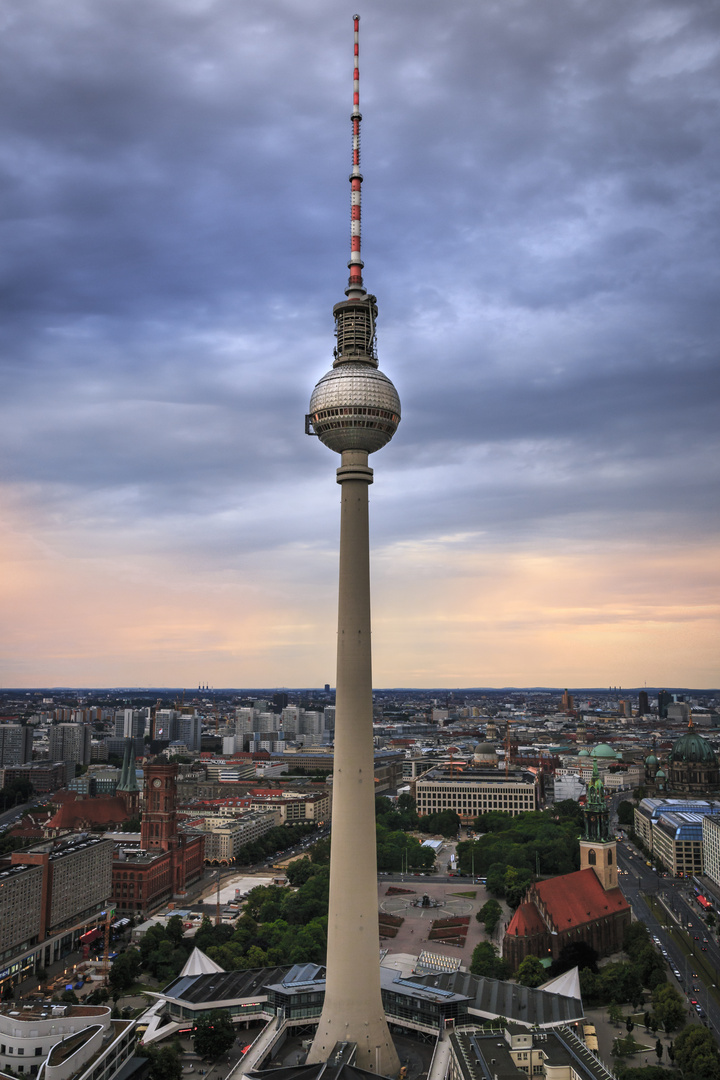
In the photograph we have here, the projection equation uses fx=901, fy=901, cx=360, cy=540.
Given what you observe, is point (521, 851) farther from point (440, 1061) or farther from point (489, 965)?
point (440, 1061)

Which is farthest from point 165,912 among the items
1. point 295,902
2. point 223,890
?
point 295,902

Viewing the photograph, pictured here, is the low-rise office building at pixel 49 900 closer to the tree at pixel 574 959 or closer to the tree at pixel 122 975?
the tree at pixel 122 975

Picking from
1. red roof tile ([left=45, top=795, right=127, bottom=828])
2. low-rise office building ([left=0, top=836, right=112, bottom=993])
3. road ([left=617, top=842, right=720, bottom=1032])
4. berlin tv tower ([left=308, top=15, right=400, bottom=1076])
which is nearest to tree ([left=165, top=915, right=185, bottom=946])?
low-rise office building ([left=0, top=836, right=112, bottom=993])

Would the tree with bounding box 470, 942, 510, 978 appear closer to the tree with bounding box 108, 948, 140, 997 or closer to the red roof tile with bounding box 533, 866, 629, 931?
the red roof tile with bounding box 533, 866, 629, 931

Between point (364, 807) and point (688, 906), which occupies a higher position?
point (364, 807)

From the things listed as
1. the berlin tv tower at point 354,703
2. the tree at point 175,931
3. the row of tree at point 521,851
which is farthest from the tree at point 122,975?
the row of tree at point 521,851

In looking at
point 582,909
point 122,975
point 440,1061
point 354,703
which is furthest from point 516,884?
point 354,703

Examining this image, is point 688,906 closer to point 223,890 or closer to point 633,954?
point 633,954
